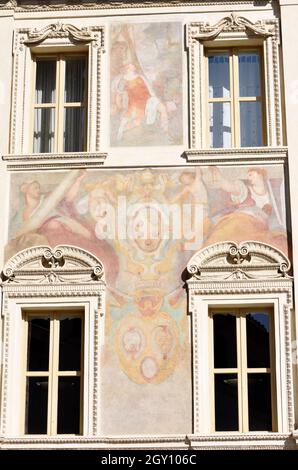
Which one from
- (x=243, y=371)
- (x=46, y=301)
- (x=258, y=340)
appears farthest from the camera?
(x=46, y=301)

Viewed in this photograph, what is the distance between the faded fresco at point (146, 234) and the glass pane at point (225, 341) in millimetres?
461

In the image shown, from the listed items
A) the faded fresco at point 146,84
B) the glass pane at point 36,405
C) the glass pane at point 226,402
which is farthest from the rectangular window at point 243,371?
the faded fresco at point 146,84

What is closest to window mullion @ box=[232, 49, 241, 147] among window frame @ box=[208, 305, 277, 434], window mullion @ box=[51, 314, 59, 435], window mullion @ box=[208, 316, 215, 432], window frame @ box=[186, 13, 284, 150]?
window frame @ box=[186, 13, 284, 150]

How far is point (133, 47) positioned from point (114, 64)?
39 centimetres

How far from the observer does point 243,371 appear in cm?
1575

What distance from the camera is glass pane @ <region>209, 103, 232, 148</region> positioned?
1694cm

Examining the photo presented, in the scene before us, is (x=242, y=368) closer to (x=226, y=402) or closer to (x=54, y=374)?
(x=226, y=402)

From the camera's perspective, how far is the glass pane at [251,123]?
16906 millimetres

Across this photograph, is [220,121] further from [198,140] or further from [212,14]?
[212,14]

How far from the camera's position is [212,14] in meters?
17.2

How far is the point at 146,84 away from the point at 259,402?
198 inches

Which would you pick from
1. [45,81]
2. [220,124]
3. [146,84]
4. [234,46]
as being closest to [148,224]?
[220,124]

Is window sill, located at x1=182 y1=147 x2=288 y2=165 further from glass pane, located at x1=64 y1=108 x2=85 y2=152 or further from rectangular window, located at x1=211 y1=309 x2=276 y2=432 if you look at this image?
rectangular window, located at x1=211 y1=309 x2=276 y2=432

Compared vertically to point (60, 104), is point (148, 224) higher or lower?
lower
